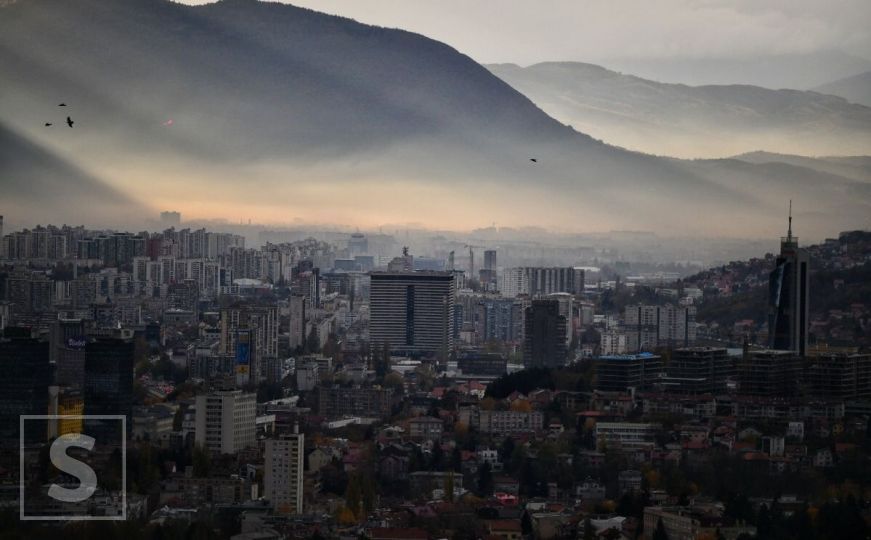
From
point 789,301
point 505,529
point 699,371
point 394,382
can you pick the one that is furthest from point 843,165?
point 505,529

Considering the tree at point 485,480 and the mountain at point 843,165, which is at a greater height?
the mountain at point 843,165

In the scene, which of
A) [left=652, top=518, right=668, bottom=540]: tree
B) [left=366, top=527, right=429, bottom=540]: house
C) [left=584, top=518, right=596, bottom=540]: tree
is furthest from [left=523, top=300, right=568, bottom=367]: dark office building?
[left=366, top=527, right=429, bottom=540]: house

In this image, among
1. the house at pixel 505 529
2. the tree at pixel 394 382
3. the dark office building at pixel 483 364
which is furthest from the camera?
the dark office building at pixel 483 364

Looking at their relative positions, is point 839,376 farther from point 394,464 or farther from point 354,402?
point 394,464

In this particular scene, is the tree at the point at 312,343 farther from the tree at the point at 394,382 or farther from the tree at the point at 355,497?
the tree at the point at 355,497

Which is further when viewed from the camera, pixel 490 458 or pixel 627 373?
pixel 627 373

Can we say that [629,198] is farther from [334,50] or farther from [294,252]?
[334,50]

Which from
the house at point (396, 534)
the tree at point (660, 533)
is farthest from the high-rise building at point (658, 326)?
the house at point (396, 534)
